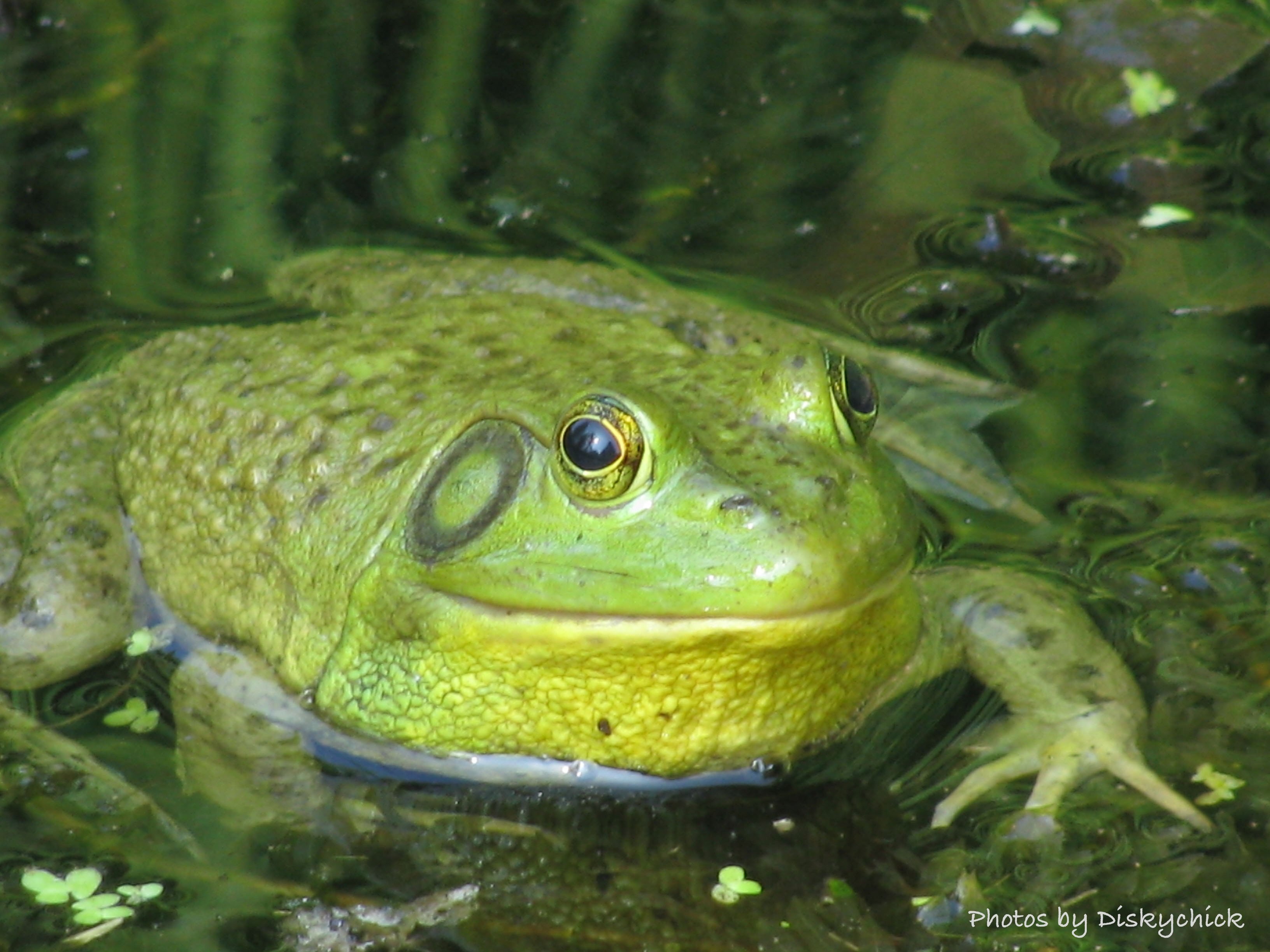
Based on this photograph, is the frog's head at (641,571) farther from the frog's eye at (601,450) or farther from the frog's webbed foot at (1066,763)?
the frog's webbed foot at (1066,763)

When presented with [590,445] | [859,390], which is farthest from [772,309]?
[590,445]

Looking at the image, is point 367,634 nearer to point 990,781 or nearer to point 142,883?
point 142,883

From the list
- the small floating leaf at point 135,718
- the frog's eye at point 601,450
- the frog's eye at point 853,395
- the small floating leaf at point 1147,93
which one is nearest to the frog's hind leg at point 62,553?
the small floating leaf at point 135,718

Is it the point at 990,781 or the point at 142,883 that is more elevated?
the point at 142,883

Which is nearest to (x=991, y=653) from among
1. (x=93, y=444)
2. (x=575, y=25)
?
(x=93, y=444)

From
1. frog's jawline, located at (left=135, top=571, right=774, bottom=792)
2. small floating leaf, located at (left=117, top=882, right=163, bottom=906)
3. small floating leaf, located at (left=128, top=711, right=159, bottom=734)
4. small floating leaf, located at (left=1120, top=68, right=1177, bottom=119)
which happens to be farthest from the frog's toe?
small floating leaf, located at (left=1120, top=68, right=1177, bottom=119)

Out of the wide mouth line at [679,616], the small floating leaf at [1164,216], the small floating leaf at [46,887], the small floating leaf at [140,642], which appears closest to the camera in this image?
the wide mouth line at [679,616]

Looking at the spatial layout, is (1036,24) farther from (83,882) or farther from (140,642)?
(83,882)
